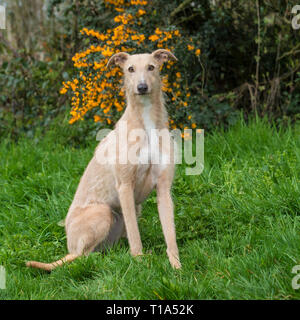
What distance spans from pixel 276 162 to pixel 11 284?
9.41ft

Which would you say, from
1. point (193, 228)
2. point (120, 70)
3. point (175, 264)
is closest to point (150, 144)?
point (193, 228)

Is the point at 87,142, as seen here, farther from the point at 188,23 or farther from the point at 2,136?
the point at 188,23

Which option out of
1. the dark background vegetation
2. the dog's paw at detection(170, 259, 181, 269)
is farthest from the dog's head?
the dark background vegetation

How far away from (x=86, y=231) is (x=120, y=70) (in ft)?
7.86

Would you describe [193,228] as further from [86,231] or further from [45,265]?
[45,265]

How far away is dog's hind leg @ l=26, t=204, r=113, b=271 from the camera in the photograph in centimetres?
402

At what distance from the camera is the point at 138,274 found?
3523 millimetres

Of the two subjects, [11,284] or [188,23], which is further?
[188,23]

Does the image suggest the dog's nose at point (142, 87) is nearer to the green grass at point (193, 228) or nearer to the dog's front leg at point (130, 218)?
the dog's front leg at point (130, 218)

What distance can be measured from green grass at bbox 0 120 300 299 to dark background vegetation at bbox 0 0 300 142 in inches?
31.4

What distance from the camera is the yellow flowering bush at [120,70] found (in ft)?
18.9

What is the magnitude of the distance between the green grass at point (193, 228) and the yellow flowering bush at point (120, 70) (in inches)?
24.0

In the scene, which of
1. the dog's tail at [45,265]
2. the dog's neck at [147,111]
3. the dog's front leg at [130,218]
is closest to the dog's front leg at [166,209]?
the dog's front leg at [130,218]

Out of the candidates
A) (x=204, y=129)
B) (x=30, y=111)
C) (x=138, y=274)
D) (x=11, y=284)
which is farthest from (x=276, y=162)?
(x=30, y=111)
